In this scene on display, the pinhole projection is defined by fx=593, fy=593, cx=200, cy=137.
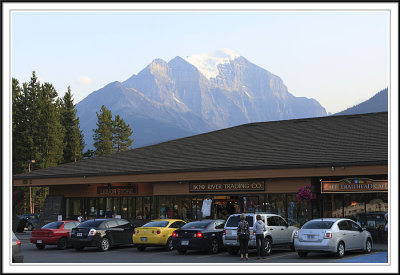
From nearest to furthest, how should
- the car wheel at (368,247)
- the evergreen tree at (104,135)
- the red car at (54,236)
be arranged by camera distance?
the car wheel at (368,247) → the red car at (54,236) → the evergreen tree at (104,135)

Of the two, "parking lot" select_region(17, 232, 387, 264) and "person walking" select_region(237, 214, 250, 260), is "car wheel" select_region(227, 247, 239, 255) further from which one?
"person walking" select_region(237, 214, 250, 260)

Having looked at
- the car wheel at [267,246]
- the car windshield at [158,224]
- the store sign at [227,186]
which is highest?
the store sign at [227,186]

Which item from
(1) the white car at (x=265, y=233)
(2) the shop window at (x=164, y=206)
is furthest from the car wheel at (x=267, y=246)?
(2) the shop window at (x=164, y=206)

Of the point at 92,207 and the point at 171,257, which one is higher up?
the point at 92,207

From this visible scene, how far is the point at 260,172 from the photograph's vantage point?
32.2m

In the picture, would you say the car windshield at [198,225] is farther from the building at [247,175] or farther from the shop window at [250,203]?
the shop window at [250,203]

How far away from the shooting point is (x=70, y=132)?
86.1 meters

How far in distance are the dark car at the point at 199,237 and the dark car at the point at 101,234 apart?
366cm

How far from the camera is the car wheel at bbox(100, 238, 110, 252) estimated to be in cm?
2680

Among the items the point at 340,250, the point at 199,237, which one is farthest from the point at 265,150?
the point at 340,250

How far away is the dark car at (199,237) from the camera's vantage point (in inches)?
963

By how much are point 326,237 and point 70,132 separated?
225 ft

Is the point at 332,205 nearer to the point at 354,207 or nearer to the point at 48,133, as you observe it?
the point at 354,207

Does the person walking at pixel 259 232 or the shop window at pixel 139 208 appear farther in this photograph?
the shop window at pixel 139 208
